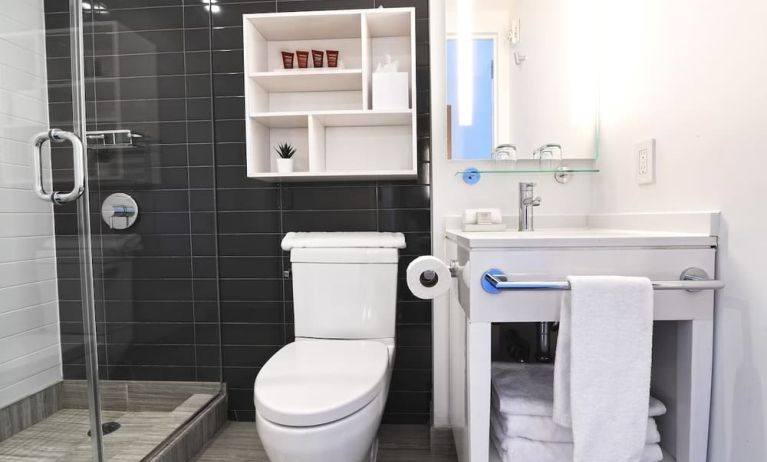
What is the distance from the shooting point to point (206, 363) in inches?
71.7

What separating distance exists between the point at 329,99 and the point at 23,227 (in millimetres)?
1205

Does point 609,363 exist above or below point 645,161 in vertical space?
below

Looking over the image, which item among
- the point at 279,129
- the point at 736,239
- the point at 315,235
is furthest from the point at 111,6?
the point at 736,239

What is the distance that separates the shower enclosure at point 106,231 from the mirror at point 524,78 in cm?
111

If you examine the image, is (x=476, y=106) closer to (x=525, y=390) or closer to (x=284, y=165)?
(x=284, y=165)

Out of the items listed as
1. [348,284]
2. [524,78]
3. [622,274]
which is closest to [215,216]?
[348,284]

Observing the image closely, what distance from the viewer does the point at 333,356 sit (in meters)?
1.32

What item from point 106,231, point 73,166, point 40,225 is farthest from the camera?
point 106,231

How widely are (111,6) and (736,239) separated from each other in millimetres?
2121

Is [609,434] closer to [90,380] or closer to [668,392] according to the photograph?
[668,392]

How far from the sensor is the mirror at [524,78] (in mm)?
1565

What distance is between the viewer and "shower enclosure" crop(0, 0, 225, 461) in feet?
4.37

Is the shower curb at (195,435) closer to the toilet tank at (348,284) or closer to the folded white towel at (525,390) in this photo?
the toilet tank at (348,284)

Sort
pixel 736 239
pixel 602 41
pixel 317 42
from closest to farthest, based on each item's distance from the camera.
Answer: pixel 736 239 < pixel 602 41 < pixel 317 42
